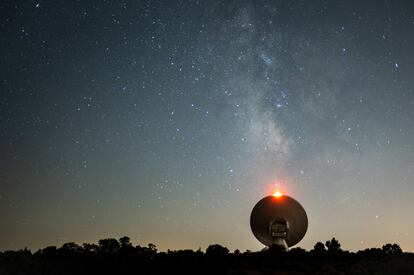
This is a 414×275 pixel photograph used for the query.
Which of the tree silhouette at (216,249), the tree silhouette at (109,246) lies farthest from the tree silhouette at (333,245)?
the tree silhouette at (109,246)

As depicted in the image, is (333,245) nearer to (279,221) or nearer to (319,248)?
(319,248)

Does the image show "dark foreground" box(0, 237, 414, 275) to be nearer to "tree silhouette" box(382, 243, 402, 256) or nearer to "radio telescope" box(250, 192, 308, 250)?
"tree silhouette" box(382, 243, 402, 256)

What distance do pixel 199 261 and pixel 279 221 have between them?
12715 mm

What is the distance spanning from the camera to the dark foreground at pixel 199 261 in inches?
730

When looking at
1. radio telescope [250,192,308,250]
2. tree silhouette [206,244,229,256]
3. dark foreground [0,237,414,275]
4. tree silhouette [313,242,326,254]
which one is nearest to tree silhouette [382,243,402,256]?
dark foreground [0,237,414,275]

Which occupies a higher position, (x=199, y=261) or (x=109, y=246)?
(x=109, y=246)

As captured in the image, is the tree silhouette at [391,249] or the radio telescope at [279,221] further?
the radio telescope at [279,221]

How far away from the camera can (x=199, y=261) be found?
20891 mm

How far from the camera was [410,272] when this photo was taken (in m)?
16.2

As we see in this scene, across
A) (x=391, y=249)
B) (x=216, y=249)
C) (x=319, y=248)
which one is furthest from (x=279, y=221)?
(x=391, y=249)

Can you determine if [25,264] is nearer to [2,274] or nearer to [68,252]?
[2,274]

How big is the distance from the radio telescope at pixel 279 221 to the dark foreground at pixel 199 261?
756cm

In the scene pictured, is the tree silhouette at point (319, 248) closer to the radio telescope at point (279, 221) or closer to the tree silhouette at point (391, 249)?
the tree silhouette at point (391, 249)

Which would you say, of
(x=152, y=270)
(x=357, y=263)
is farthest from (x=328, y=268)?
(x=152, y=270)
